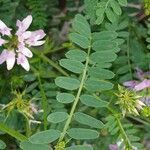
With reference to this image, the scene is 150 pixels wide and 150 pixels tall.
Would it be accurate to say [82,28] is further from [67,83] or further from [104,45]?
[67,83]

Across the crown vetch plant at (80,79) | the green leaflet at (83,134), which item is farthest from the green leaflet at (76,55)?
the green leaflet at (83,134)

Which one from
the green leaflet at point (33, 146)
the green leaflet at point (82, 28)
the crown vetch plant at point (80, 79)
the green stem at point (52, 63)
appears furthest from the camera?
Result: the green stem at point (52, 63)

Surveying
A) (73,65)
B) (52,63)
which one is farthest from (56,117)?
(52,63)

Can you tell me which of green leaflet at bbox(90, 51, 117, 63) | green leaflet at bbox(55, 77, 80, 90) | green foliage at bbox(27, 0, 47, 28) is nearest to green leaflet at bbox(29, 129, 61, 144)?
green leaflet at bbox(55, 77, 80, 90)

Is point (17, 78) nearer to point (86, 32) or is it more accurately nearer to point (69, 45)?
point (69, 45)

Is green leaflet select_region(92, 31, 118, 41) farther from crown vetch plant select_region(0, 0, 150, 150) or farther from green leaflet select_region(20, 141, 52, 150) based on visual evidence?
green leaflet select_region(20, 141, 52, 150)

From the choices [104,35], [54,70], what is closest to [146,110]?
[104,35]

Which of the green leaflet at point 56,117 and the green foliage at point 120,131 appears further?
the green foliage at point 120,131

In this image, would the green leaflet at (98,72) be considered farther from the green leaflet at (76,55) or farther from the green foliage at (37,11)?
the green foliage at (37,11)

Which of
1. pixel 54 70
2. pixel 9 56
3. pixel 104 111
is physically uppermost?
pixel 9 56
